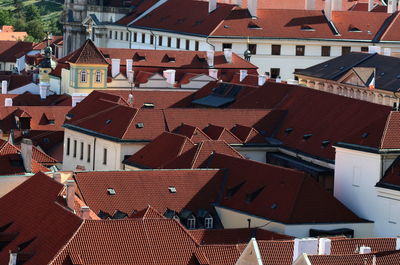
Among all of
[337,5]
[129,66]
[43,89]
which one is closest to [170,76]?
[129,66]

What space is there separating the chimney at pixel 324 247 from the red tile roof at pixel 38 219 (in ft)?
27.3

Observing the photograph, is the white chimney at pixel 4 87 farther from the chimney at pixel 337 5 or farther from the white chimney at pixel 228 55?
the chimney at pixel 337 5

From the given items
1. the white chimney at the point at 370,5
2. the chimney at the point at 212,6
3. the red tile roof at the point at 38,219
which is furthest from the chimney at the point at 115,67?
the red tile roof at the point at 38,219

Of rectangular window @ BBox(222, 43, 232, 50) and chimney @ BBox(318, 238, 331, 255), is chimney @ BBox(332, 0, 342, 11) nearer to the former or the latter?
rectangular window @ BBox(222, 43, 232, 50)

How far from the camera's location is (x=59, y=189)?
217ft

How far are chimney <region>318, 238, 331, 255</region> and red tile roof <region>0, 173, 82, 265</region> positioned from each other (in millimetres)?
8321

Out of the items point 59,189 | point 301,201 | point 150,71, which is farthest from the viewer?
point 150,71

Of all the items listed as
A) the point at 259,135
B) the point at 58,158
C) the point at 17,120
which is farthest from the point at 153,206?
the point at 17,120

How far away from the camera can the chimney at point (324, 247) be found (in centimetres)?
5934

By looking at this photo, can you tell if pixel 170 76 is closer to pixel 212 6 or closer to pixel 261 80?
pixel 261 80

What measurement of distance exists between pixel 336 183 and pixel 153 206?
9.05 meters

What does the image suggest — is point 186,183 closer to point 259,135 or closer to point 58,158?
point 259,135

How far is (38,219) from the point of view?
2502 inches

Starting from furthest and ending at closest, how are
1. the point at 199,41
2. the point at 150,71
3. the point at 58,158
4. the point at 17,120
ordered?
the point at 199,41 < the point at 150,71 < the point at 17,120 < the point at 58,158
